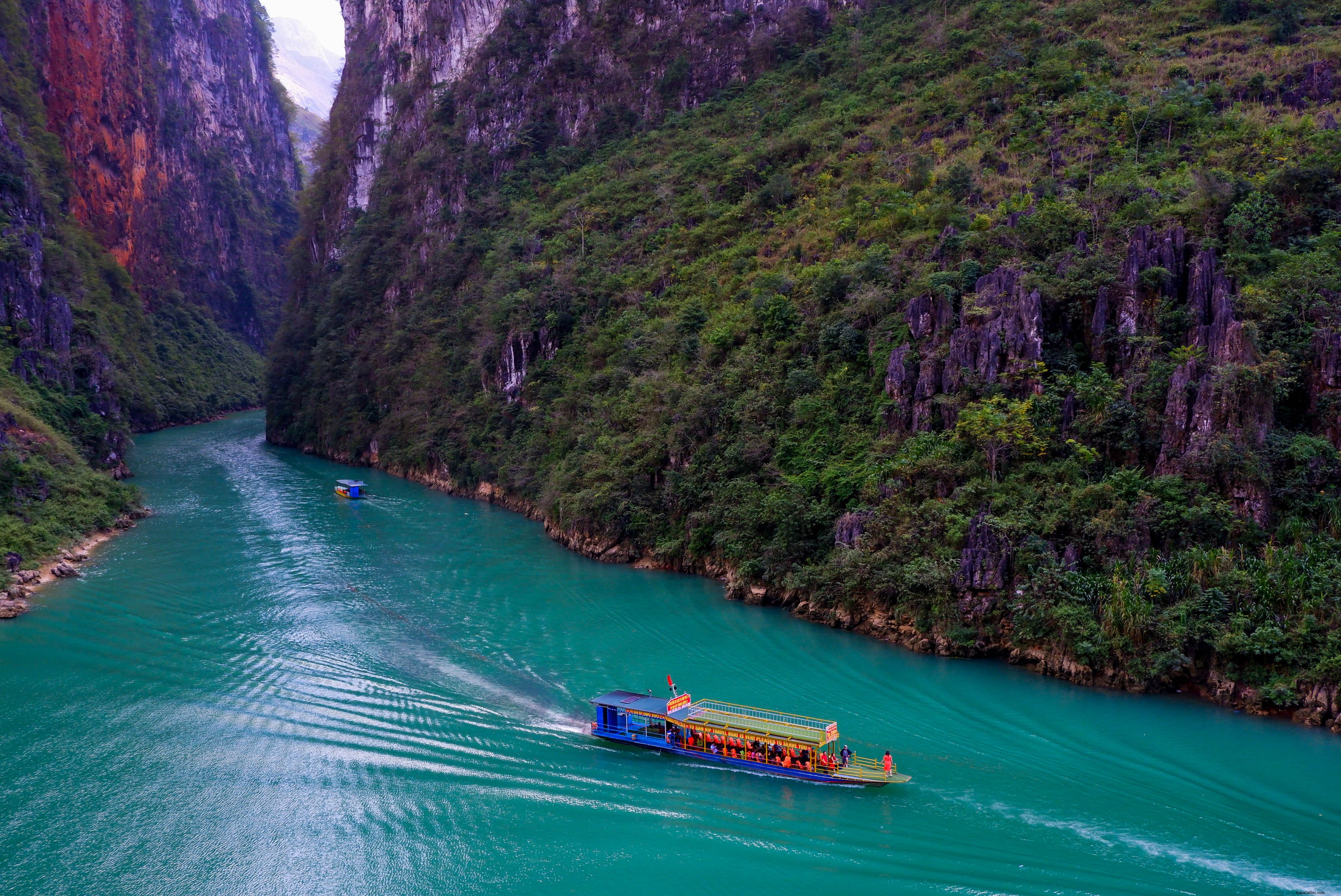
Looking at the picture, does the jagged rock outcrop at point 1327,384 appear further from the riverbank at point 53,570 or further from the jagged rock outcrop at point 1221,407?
the riverbank at point 53,570

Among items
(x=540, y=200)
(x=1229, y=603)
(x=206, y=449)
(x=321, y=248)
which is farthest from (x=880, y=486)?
(x=321, y=248)

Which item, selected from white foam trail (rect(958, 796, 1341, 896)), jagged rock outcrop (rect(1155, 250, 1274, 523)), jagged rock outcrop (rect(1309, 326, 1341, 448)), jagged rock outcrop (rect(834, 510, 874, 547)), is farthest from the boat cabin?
jagged rock outcrop (rect(1309, 326, 1341, 448))

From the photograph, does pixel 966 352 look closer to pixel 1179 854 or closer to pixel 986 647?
pixel 986 647

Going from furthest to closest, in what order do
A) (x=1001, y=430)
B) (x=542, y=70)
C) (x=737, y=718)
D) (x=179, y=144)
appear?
(x=179, y=144) < (x=542, y=70) < (x=1001, y=430) < (x=737, y=718)

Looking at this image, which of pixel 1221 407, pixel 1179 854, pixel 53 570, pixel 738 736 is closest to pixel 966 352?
pixel 1221 407

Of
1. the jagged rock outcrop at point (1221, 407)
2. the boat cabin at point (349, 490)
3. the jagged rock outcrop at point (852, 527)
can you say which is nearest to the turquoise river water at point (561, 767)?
the jagged rock outcrop at point (852, 527)

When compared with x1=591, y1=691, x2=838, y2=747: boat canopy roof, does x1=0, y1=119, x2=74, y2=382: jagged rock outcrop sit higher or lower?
higher

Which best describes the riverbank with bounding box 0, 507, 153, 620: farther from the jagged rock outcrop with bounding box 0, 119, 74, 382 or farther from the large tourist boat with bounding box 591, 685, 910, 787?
the large tourist boat with bounding box 591, 685, 910, 787
